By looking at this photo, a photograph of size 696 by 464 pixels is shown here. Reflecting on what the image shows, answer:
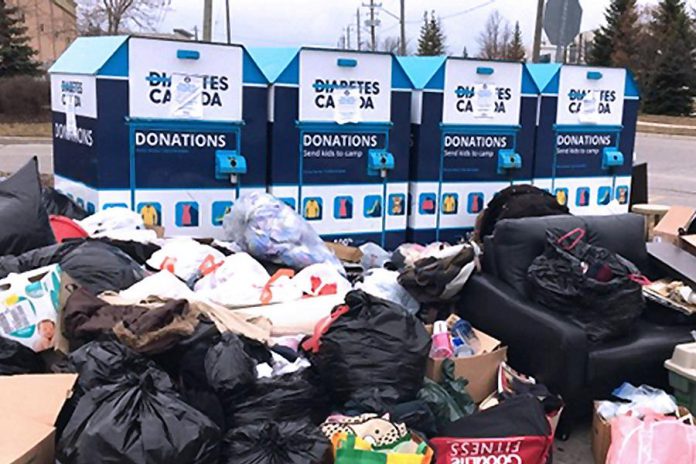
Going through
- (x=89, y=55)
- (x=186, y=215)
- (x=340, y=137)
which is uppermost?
(x=89, y=55)

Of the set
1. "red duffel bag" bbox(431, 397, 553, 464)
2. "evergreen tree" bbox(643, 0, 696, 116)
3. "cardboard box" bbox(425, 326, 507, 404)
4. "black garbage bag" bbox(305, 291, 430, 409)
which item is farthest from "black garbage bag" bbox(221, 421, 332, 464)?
"evergreen tree" bbox(643, 0, 696, 116)

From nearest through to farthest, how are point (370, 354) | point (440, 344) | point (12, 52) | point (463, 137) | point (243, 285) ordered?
point (370, 354) → point (440, 344) → point (243, 285) → point (463, 137) → point (12, 52)

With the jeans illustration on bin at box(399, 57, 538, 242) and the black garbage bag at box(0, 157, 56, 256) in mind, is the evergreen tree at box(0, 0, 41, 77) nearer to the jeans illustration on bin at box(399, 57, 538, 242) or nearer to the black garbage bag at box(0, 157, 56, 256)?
the jeans illustration on bin at box(399, 57, 538, 242)

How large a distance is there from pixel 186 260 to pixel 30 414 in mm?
1784

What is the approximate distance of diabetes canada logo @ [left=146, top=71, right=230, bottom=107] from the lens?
497 cm

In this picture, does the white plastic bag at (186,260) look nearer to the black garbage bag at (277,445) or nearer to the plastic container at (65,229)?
the plastic container at (65,229)

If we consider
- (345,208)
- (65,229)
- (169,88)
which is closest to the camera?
(65,229)

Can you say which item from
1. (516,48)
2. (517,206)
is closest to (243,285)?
(517,206)

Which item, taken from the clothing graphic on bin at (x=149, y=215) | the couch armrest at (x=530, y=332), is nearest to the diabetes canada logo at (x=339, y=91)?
the clothing graphic on bin at (x=149, y=215)

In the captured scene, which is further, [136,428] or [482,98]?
[482,98]

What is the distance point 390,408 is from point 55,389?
1341 millimetres

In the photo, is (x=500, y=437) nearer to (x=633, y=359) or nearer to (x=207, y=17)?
(x=633, y=359)

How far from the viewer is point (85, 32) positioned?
30.1 metres

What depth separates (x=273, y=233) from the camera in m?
4.89
